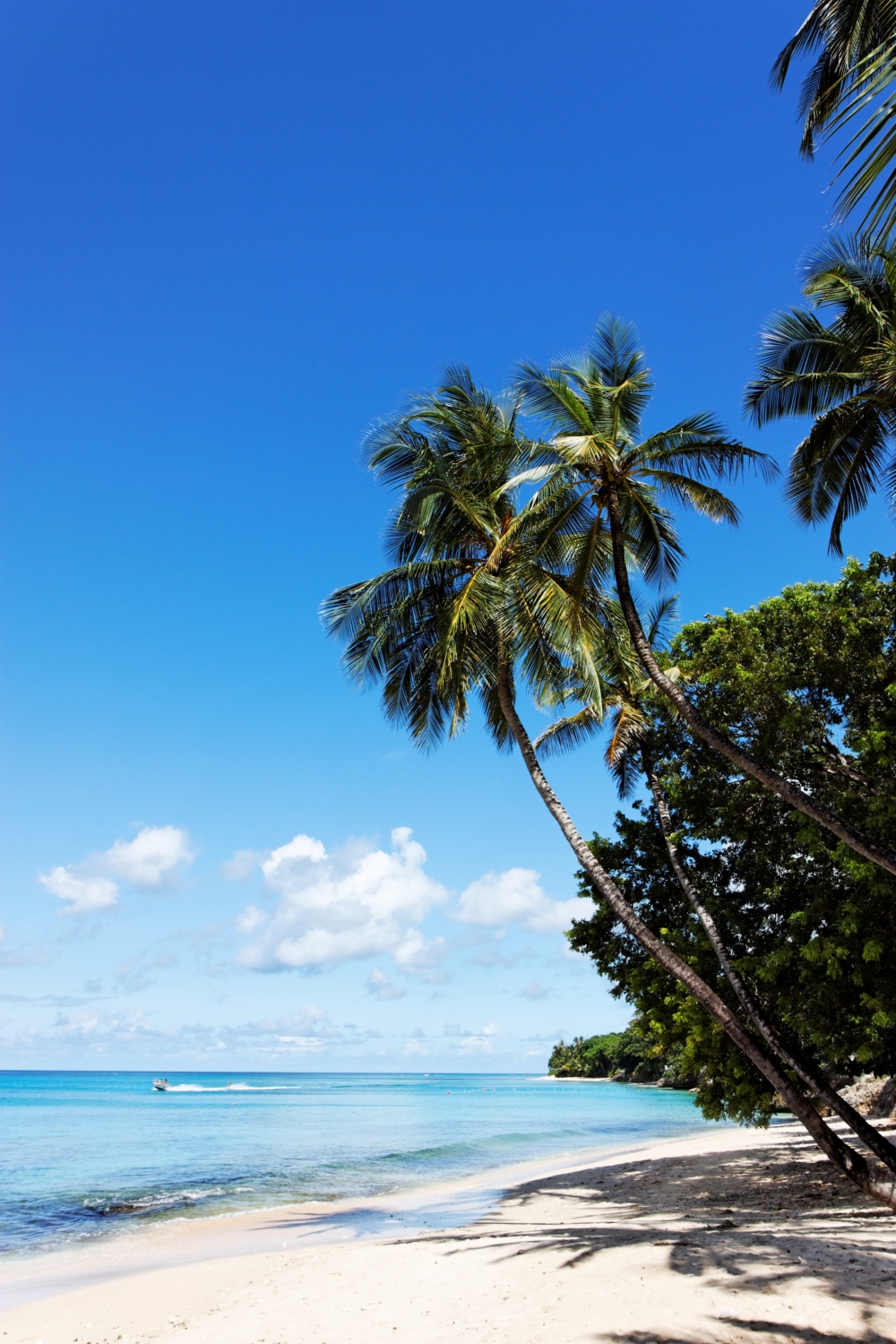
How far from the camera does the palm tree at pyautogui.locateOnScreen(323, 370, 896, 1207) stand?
1233 cm

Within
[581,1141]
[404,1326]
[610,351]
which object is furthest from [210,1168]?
[610,351]

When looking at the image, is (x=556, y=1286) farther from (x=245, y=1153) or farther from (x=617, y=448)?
(x=245, y=1153)

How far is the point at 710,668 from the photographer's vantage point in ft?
42.4

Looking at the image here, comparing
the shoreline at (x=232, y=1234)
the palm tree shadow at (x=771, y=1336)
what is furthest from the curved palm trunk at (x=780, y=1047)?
the palm tree shadow at (x=771, y=1336)

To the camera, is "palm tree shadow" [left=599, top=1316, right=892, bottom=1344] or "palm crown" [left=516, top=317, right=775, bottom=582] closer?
"palm tree shadow" [left=599, top=1316, right=892, bottom=1344]

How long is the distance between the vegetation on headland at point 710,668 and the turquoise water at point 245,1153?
895 cm

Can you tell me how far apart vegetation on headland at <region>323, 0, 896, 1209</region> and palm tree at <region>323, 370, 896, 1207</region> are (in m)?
0.05

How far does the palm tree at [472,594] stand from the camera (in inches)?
485

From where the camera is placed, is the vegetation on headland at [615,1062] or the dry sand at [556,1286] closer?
the dry sand at [556,1286]

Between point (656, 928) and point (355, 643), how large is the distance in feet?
24.1

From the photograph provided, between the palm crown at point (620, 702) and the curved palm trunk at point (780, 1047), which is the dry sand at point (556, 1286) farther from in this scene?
the palm crown at point (620, 702)

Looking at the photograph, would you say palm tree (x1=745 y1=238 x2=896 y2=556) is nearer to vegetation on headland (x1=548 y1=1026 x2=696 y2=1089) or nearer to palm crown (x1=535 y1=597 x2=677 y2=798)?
palm crown (x1=535 y1=597 x2=677 y2=798)

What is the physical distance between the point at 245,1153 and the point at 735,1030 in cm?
1972

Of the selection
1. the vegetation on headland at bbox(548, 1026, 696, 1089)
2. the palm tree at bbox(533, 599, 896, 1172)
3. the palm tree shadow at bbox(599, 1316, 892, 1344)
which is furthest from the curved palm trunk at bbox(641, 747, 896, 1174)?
the vegetation on headland at bbox(548, 1026, 696, 1089)
